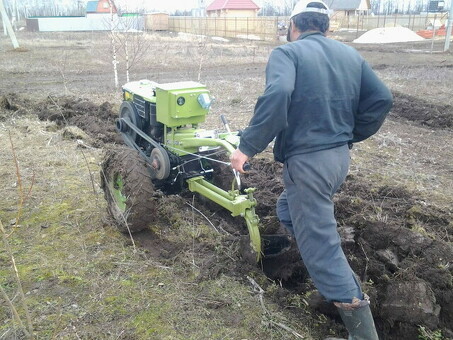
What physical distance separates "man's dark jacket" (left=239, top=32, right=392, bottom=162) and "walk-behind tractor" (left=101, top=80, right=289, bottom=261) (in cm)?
118

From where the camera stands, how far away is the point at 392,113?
35.0 ft

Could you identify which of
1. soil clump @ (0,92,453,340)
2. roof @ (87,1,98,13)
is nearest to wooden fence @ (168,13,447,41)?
roof @ (87,1,98,13)

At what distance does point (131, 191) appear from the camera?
4477 mm

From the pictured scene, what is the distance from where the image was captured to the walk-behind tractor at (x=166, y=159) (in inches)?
177

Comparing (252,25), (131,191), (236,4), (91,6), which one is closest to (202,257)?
(131,191)

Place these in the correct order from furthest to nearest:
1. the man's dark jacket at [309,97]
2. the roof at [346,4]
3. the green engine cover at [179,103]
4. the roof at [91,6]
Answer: the roof at [91,6]
the roof at [346,4]
the green engine cover at [179,103]
the man's dark jacket at [309,97]

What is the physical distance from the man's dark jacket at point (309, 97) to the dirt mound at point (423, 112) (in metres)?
7.15

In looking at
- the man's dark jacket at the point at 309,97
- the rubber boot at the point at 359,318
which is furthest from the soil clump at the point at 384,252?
the man's dark jacket at the point at 309,97

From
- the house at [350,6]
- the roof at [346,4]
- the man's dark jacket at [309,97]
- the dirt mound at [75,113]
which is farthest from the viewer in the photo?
the roof at [346,4]

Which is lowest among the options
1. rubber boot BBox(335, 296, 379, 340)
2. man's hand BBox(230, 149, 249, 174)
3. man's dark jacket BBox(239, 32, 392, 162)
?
rubber boot BBox(335, 296, 379, 340)

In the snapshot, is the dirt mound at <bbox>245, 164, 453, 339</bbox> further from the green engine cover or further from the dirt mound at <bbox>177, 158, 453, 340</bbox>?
the green engine cover

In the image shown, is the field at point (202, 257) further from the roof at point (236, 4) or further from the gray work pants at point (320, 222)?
the roof at point (236, 4)

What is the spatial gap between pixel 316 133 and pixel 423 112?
26.9 ft

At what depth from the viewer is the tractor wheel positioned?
14.7 ft
